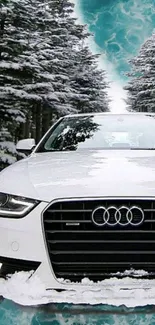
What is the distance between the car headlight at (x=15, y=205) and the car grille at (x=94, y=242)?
134mm

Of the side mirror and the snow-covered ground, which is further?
the side mirror

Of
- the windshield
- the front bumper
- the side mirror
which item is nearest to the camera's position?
the front bumper

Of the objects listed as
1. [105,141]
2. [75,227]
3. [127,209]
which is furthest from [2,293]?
[105,141]

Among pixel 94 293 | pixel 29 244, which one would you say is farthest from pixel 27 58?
pixel 94 293

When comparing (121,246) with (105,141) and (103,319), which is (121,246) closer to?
(103,319)

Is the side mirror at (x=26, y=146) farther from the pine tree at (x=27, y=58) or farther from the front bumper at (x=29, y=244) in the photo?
the pine tree at (x=27, y=58)

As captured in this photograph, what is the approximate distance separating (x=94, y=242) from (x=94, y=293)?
27 cm

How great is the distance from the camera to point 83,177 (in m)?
2.74

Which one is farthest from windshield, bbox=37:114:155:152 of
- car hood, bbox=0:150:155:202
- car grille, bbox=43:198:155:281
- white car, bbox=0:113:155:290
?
car grille, bbox=43:198:155:281

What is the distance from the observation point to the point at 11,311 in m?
2.30

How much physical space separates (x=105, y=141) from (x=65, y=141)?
38cm

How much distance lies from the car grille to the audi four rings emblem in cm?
2

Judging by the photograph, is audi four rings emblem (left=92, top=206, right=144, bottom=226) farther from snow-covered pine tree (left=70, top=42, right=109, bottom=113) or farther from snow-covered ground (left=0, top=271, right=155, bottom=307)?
snow-covered pine tree (left=70, top=42, right=109, bottom=113)

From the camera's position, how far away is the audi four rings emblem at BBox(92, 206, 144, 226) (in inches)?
97.0
